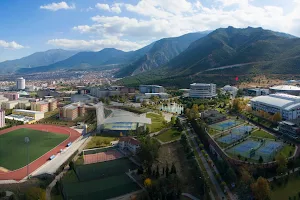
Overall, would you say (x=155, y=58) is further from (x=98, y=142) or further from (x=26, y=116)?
(x=98, y=142)

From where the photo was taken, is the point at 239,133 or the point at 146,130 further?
the point at 146,130

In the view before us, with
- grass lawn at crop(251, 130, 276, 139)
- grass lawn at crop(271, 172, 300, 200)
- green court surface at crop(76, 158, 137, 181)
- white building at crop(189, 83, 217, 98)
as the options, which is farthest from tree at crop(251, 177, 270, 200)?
white building at crop(189, 83, 217, 98)

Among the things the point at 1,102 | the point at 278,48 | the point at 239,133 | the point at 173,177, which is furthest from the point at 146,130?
the point at 278,48

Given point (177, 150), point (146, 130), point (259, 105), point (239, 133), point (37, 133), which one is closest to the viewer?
point (177, 150)

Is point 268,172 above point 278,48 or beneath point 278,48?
beneath

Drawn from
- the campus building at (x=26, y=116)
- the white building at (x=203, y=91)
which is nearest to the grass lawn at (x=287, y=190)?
the campus building at (x=26, y=116)

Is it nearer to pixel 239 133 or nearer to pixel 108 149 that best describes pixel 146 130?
pixel 108 149

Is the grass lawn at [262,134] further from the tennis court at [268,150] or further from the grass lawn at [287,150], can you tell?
the grass lawn at [287,150]

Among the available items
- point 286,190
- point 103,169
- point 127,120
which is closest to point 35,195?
point 103,169
